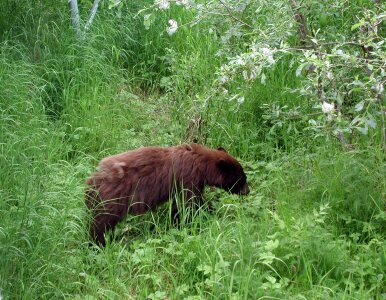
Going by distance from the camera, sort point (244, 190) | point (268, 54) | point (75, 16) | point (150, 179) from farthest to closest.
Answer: point (75, 16)
point (244, 190)
point (150, 179)
point (268, 54)

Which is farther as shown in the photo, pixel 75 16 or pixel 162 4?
pixel 75 16

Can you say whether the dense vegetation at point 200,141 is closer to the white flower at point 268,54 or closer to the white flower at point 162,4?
the white flower at point 268,54

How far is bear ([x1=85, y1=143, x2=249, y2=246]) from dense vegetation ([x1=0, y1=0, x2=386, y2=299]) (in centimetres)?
18

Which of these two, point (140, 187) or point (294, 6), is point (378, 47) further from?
point (140, 187)

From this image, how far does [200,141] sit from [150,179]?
5.35 ft

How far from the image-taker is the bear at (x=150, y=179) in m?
6.05

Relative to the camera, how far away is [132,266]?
563cm

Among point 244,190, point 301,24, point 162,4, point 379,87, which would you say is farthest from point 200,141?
point 379,87

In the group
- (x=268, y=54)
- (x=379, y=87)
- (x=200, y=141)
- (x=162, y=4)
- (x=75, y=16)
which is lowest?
(x=200, y=141)

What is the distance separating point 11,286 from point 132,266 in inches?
44.7

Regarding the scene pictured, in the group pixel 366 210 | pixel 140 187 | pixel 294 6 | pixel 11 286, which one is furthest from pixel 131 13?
pixel 11 286

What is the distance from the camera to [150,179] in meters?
6.23

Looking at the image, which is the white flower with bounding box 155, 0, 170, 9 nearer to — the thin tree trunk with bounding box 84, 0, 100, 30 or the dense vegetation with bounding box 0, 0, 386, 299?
the dense vegetation with bounding box 0, 0, 386, 299

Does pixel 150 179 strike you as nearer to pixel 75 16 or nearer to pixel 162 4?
pixel 162 4
